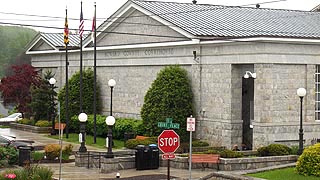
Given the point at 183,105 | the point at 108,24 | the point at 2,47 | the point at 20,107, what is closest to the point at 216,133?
the point at 183,105

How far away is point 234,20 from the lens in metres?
40.2

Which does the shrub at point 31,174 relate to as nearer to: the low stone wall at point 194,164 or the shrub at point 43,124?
the low stone wall at point 194,164

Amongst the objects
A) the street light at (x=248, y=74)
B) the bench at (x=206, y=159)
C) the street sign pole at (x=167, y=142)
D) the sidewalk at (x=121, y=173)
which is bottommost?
the sidewalk at (x=121, y=173)

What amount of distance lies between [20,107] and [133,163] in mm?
26505

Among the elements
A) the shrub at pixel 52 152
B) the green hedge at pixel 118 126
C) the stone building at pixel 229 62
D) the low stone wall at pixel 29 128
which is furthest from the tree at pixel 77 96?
the shrub at pixel 52 152

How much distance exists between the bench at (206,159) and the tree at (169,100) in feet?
26.9

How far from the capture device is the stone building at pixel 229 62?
33.3 metres

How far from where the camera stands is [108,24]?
4566 cm

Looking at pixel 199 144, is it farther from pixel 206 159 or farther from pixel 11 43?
pixel 11 43

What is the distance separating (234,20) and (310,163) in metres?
18.7

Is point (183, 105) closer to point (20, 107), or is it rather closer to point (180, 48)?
point (180, 48)

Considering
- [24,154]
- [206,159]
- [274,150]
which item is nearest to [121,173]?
[206,159]

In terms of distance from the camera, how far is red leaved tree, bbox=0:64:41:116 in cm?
5306

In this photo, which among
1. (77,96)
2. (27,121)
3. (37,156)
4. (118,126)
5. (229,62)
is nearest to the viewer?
(37,156)
